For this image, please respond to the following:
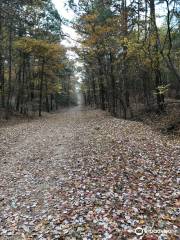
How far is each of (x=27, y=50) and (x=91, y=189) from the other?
22.3 metres

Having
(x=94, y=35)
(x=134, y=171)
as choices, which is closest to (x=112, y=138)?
(x=134, y=171)

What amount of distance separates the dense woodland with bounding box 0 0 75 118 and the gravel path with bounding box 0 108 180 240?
519 inches

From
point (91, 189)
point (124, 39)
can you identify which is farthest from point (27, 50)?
point (91, 189)

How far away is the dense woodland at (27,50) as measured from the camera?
24906 mm

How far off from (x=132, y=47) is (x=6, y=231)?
1482cm

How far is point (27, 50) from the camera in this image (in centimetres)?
2758

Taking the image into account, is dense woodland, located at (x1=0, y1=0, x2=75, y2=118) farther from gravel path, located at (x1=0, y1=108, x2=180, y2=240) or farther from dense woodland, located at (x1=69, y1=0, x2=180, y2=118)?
gravel path, located at (x1=0, y1=108, x2=180, y2=240)

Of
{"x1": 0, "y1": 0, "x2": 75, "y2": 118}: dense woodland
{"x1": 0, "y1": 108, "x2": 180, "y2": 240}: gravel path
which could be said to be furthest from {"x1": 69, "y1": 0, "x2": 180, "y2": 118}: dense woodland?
{"x1": 0, "y1": 108, "x2": 180, "y2": 240}: gravel path

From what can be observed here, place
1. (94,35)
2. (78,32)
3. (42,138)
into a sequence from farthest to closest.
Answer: (78,32) → (94,35) → (42,138)

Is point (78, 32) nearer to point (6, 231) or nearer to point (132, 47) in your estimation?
point (132, 47)

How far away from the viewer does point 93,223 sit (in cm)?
619

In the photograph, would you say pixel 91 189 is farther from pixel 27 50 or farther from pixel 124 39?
pixel 27 50

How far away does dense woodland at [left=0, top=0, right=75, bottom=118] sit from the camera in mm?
24906

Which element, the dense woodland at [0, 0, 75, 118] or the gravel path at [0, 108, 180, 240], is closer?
the gravel path at [0, 108, 180, 240]
